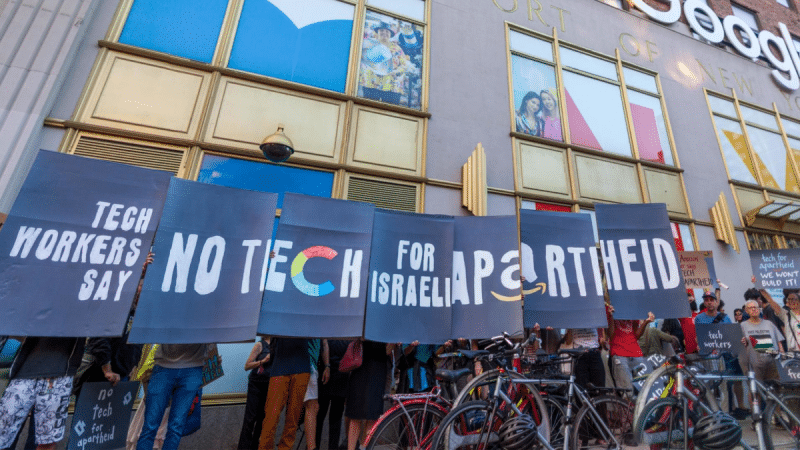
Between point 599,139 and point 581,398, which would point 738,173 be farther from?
point 581,398

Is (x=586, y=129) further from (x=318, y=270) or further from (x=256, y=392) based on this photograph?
(x=256, y=392)

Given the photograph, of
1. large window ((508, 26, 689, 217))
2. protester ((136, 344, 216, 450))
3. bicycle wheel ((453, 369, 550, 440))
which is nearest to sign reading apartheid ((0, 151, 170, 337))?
protester ((136, 344, 216, 450))

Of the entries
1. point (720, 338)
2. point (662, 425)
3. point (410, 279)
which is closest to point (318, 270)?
point (410, 279)

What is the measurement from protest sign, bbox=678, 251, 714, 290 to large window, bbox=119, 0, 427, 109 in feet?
20.3

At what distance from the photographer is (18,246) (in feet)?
10.1

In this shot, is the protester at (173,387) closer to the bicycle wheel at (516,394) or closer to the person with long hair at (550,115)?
the bicycle wheel at (516,394)

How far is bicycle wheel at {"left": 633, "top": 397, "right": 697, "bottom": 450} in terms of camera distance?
3535 millimetres

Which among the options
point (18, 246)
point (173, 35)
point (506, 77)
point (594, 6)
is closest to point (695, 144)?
point (594, 6)

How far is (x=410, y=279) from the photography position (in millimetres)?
4340

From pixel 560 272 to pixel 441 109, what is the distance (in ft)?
14.8

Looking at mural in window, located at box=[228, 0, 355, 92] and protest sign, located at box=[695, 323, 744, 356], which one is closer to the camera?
protest sign, located at box=[695, 323, 744, 356]

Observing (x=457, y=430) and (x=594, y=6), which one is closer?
(x=457, y=430)

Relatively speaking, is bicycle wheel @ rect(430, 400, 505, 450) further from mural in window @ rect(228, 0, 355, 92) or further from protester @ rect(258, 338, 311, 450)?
mural in window @ rect(228, 0, 355, 92)

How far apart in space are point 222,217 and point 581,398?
4.22 metres
